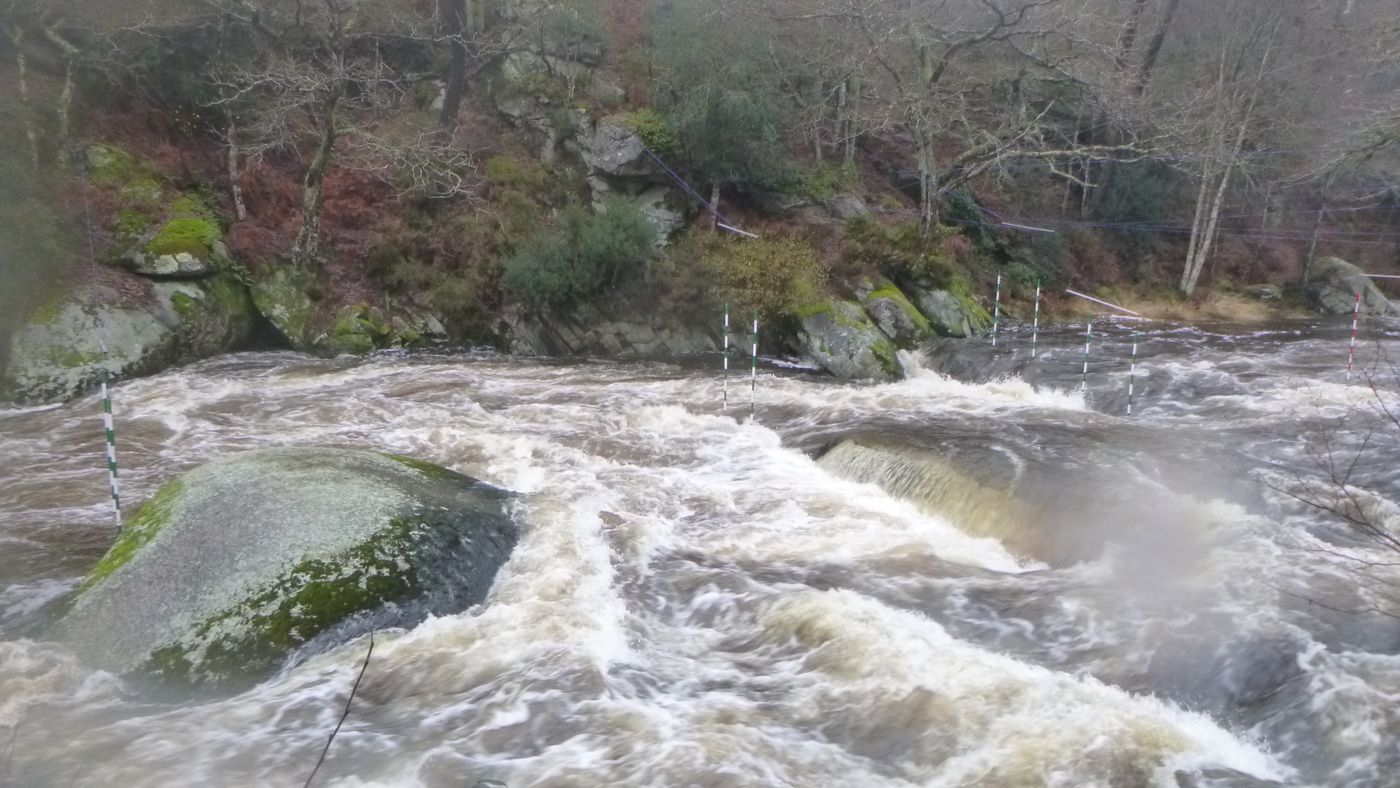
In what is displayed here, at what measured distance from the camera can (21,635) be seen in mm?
6891

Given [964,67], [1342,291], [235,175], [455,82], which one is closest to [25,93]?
[235,175]

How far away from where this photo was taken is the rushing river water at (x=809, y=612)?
5777 mm

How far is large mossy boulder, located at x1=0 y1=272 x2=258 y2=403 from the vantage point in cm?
1447

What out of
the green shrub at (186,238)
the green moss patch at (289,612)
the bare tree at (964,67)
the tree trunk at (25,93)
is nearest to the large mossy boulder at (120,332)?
the green shrub at (186,238)

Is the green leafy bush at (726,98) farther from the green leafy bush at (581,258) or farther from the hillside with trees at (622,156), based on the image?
the green leafy bush at (581,258)

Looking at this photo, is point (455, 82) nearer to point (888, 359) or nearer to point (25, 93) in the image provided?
point (25, 93)

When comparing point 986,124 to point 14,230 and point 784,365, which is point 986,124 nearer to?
point 784,365

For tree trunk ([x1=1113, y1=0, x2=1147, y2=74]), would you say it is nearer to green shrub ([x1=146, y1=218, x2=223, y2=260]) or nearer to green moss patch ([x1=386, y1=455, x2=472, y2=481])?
green moss patch ([x1=386, y1=455, x2=472, y2=481])

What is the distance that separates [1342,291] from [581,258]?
2367 cm

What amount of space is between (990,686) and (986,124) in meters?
23.6

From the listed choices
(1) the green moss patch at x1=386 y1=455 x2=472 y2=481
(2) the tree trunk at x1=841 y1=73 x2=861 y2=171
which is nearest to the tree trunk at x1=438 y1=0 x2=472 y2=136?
(2) the tree trunk at x1=841 y1=73 x2=861 y2=171

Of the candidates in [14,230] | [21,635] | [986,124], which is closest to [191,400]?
[14,230]

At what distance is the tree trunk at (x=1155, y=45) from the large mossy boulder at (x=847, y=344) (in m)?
13.9

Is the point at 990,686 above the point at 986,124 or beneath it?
beneath
